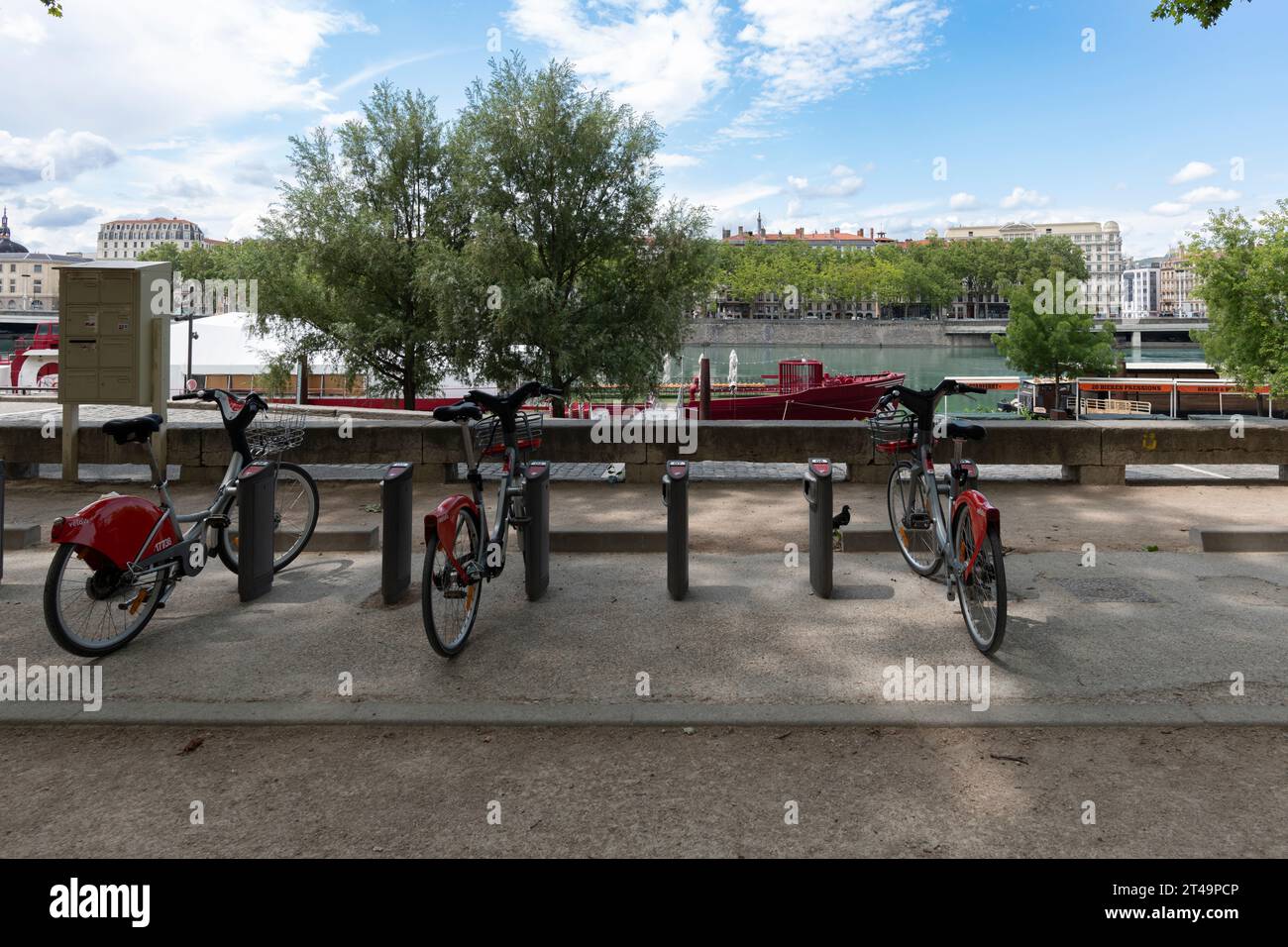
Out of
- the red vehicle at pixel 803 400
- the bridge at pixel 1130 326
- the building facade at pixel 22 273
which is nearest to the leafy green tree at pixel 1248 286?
the red vehicle at pixel 803 400

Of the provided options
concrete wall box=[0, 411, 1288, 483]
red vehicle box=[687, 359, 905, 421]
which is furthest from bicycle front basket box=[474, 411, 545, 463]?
red vehicle box=[687, 359, 905, 421]

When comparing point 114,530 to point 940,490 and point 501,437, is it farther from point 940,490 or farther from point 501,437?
point 940,490

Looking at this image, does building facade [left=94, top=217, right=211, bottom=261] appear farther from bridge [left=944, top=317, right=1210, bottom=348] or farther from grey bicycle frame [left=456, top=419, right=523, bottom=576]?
grey bicycle frame [left=456, top=419, right=523, bottom=576]

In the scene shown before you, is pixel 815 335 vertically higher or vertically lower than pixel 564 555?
higher

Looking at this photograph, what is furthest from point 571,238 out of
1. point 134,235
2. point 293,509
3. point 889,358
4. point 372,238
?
point 134,235

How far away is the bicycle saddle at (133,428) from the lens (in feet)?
18.0

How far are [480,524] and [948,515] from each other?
279 cm

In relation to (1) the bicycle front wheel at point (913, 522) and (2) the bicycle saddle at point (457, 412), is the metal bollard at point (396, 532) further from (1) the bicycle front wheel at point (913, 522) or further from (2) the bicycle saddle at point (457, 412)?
(1) the bicycle front wheel at point (913, 522)

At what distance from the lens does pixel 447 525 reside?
16.1 feet

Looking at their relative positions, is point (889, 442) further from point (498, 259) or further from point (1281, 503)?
point (498, 259)

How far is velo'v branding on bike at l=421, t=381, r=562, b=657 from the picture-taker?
4.92m

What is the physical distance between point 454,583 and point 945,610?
2899 mm

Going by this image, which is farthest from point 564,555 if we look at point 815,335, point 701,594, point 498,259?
point 815,335

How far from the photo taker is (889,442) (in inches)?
261
